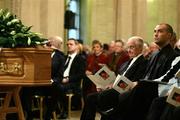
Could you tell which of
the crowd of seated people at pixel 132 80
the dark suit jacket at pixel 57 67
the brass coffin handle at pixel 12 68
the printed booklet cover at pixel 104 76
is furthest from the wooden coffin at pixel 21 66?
the dark suit jacket at pixel 57 67

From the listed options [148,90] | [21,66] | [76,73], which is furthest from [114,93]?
[76,73]

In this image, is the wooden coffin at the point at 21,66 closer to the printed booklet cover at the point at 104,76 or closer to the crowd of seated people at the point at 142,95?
the crowd of seated people at the point at 142,95

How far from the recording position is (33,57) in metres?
5.61

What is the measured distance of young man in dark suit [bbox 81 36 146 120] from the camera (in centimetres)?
764

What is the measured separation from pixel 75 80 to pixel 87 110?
2.44 m

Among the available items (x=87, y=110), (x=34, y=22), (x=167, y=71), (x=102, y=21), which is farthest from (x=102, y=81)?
(x=102, y=21)

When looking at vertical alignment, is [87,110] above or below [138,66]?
below

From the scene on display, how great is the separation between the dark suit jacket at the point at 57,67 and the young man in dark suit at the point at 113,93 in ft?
6.20

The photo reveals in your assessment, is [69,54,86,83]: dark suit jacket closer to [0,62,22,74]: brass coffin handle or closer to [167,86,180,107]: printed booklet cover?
[0,62,22,74]: brass coffin handle

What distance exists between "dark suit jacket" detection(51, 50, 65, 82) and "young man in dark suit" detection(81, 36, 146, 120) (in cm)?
189

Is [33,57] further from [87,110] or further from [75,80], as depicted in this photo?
[75,80]

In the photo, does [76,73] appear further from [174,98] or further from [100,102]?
[174,98]

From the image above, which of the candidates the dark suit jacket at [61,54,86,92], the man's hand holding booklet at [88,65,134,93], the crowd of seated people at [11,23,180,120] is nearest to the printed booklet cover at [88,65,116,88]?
the man's hand holding booklet at [88,65,134,93]

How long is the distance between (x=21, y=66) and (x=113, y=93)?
7.91 feet
